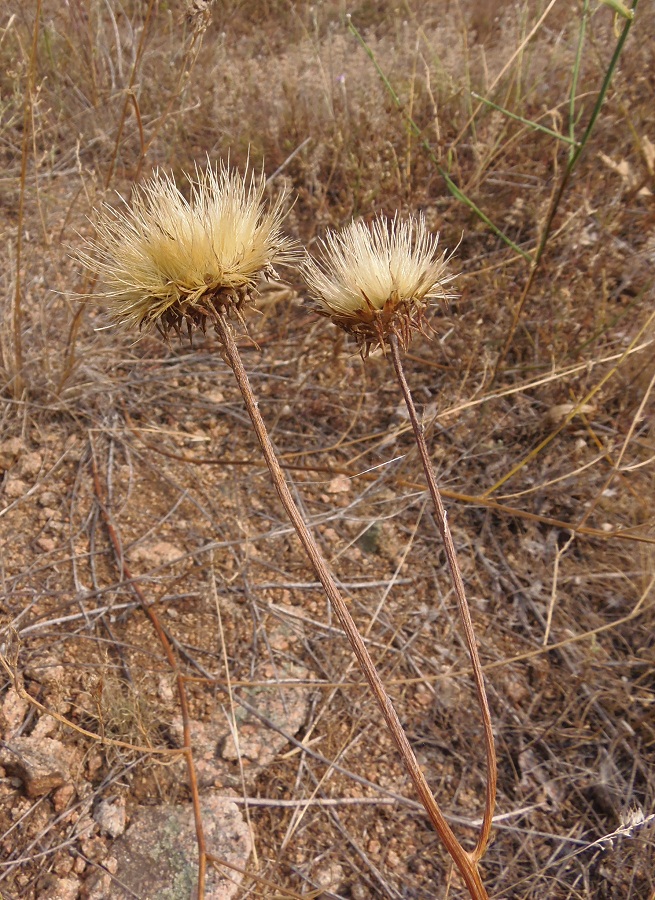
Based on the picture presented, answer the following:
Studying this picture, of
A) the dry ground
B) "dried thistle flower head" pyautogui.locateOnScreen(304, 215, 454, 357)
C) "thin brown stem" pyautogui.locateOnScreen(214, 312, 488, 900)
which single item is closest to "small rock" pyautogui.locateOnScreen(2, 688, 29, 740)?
the dry ground

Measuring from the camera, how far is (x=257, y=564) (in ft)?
6.64

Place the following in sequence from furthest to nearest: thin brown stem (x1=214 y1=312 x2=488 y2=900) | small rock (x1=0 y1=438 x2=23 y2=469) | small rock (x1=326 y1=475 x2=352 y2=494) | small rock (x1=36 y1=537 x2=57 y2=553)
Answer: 1. small rock (x1=326 y1=475 x2=352 y2=494)
2. small rock (x1=0 y1=438 x2=23 y2=469)
3. small rock (x1=36 y1=537 x2=57 y2=553)
4. thin brown stem (x1=214 y1=312 x2=488 y2=900)

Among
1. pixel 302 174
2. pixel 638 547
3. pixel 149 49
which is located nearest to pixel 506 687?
pixel 638 547

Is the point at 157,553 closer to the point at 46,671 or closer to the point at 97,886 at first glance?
the point at 46,671

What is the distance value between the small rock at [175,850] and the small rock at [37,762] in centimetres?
20

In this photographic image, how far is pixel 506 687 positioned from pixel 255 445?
3.71 feet

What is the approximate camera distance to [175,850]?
1.49m

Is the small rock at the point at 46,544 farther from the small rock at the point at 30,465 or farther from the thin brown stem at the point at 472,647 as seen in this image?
the thin brown stem at the point at 472,647

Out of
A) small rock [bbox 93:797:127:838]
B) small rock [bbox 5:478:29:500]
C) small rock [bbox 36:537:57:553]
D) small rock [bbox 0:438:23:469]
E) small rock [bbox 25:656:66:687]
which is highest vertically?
small rock [bbox 0:438:23:469]

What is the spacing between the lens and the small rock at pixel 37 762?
1.49 metres

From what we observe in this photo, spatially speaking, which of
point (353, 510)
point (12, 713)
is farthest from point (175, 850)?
point (353, 510)

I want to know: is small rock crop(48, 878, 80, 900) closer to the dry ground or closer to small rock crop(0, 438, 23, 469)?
the dry ground

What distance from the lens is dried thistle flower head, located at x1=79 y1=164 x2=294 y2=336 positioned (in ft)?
3.14

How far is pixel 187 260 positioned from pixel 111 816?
129 cm
